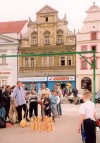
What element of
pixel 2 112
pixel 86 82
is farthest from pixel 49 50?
pixel 2 112

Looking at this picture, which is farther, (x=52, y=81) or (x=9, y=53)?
(x=9, y=53)

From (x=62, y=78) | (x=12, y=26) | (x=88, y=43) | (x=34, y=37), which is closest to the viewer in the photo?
(x=88, y=43)

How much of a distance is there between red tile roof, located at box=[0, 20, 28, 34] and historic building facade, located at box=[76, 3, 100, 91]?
27.3 ft

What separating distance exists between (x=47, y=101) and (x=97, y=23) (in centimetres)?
3044

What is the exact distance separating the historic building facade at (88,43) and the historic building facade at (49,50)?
725mm

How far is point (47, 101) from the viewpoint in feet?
54.3

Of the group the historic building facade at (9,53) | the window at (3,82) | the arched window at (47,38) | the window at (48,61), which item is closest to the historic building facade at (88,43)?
the window at (48,61)

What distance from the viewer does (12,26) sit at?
5147 centimetres

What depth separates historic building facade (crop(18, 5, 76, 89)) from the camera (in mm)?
47031

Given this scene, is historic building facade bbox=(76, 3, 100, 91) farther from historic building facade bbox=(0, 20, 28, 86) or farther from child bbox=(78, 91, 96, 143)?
child bbox=(78, 91, 96, 143)

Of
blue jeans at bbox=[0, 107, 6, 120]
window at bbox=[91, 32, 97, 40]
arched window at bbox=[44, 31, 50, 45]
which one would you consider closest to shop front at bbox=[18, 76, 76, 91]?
arched window at bbox=[44, 31, 50, 45]

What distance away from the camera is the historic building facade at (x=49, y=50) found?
154 ft

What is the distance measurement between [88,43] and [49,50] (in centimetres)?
507

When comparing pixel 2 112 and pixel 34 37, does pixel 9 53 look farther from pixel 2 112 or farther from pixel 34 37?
pixel 2 112
